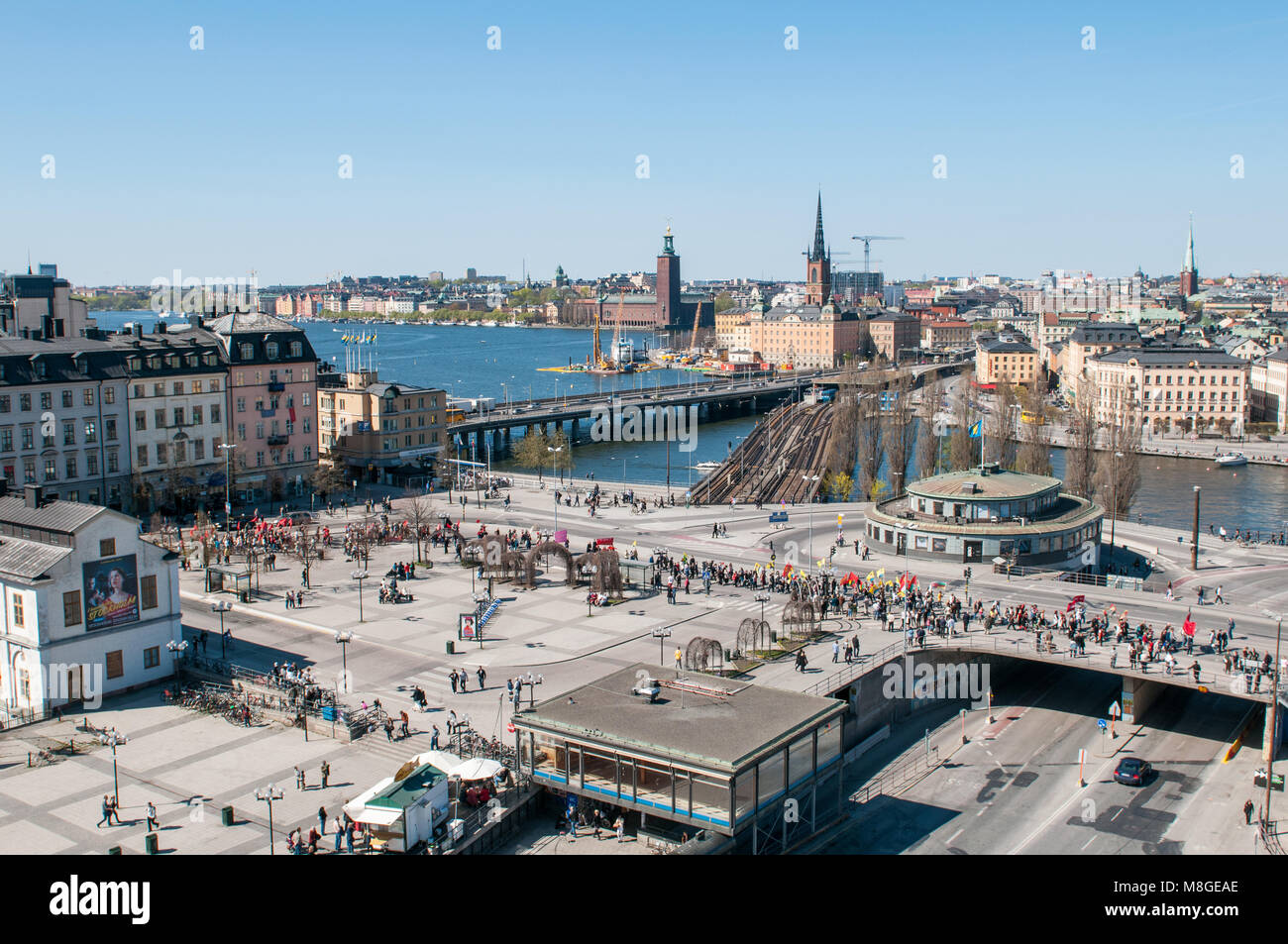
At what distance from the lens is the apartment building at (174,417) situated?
6097 cm

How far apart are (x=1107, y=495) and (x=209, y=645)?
1855 inches

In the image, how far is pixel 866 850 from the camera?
87.1 feet

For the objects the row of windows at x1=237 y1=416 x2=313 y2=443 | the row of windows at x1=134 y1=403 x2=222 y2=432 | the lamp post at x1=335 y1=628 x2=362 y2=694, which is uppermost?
the row of windows at x1=134 y1=403 x2=222 y2=432

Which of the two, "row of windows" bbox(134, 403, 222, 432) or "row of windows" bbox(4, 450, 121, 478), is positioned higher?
"row of windows" bbox(134, 403, 222, 432)

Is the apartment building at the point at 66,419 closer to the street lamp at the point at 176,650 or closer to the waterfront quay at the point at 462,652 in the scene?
the waterfront quay at the point at 462,652

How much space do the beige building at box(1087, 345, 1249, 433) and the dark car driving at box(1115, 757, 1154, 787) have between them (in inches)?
3376

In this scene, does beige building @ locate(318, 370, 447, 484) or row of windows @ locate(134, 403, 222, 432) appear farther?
beige building @ locate(318, 370, 447, 484)

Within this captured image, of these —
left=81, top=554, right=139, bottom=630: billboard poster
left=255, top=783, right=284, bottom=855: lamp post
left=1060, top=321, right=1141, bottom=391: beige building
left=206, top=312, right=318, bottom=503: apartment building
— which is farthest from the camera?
left=1060, top=321, right=1141, bottom=391: beige building

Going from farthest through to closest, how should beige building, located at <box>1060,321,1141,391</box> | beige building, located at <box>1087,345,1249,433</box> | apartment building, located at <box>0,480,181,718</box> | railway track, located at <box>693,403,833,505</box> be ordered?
beige building, located at <box>1060,321,1141,391</box>
beige building, located at <box>1087,345,1249,433</box>
railway track, located at <box>693,403,833,505</box>
apartment building, located at <box>0,480,181,718</box>

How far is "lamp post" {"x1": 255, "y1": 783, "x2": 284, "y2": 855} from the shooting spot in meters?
24.7

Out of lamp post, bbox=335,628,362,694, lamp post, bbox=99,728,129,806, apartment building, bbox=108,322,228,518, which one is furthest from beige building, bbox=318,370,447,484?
lamp post, bbox=99,728,129,806

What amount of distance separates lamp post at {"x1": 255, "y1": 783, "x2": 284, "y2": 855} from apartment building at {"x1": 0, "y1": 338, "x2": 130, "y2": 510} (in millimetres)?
35827

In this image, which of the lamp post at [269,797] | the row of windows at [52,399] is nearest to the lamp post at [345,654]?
the lamp post at [269,797]

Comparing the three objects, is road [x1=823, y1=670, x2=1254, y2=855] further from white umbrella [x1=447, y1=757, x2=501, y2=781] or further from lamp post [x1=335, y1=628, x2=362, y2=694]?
lamp post [x1=335, y1=628, x2=362, y2=694]
